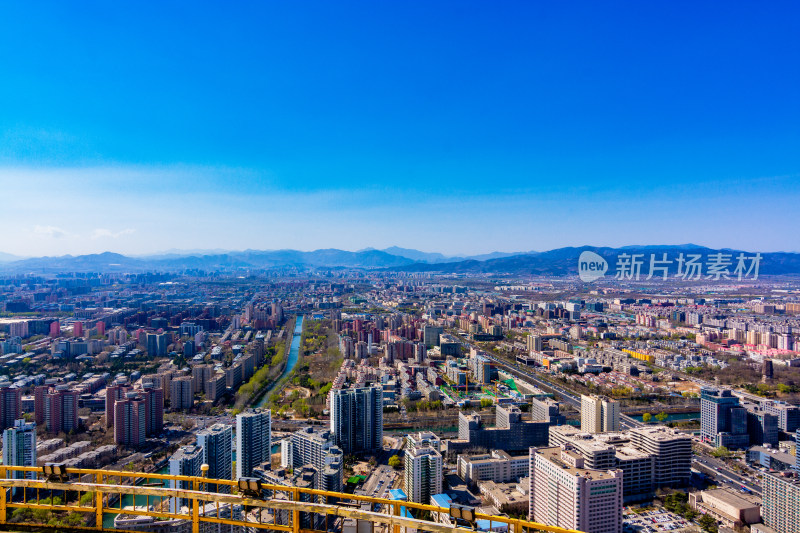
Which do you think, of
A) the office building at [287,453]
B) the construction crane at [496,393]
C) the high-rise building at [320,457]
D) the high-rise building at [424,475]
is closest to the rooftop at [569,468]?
the high-rise building at [424,475]

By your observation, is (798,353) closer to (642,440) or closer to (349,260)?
(642,440)

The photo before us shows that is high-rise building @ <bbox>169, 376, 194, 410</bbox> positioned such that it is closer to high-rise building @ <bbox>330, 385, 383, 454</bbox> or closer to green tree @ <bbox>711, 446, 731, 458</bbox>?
high-rise building @ <bbox>330, 385, 383, 454</bbox>

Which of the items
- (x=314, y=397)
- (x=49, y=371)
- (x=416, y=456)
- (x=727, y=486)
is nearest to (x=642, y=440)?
(x=727, y=486)

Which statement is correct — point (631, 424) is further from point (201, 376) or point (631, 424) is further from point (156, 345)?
point (156, 345)

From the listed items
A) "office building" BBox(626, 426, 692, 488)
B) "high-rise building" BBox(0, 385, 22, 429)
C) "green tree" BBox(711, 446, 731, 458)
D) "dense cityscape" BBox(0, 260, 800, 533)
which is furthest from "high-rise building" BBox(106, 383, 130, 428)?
"green tree" BBox(711, 446, 731, 458)

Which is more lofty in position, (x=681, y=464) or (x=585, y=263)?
(x=585, y=263)

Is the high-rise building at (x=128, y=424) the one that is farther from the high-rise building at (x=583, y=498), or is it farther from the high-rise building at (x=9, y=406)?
the high-rise building at (x=583, y=498)

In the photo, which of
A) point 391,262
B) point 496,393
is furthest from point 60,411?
point 391,262
